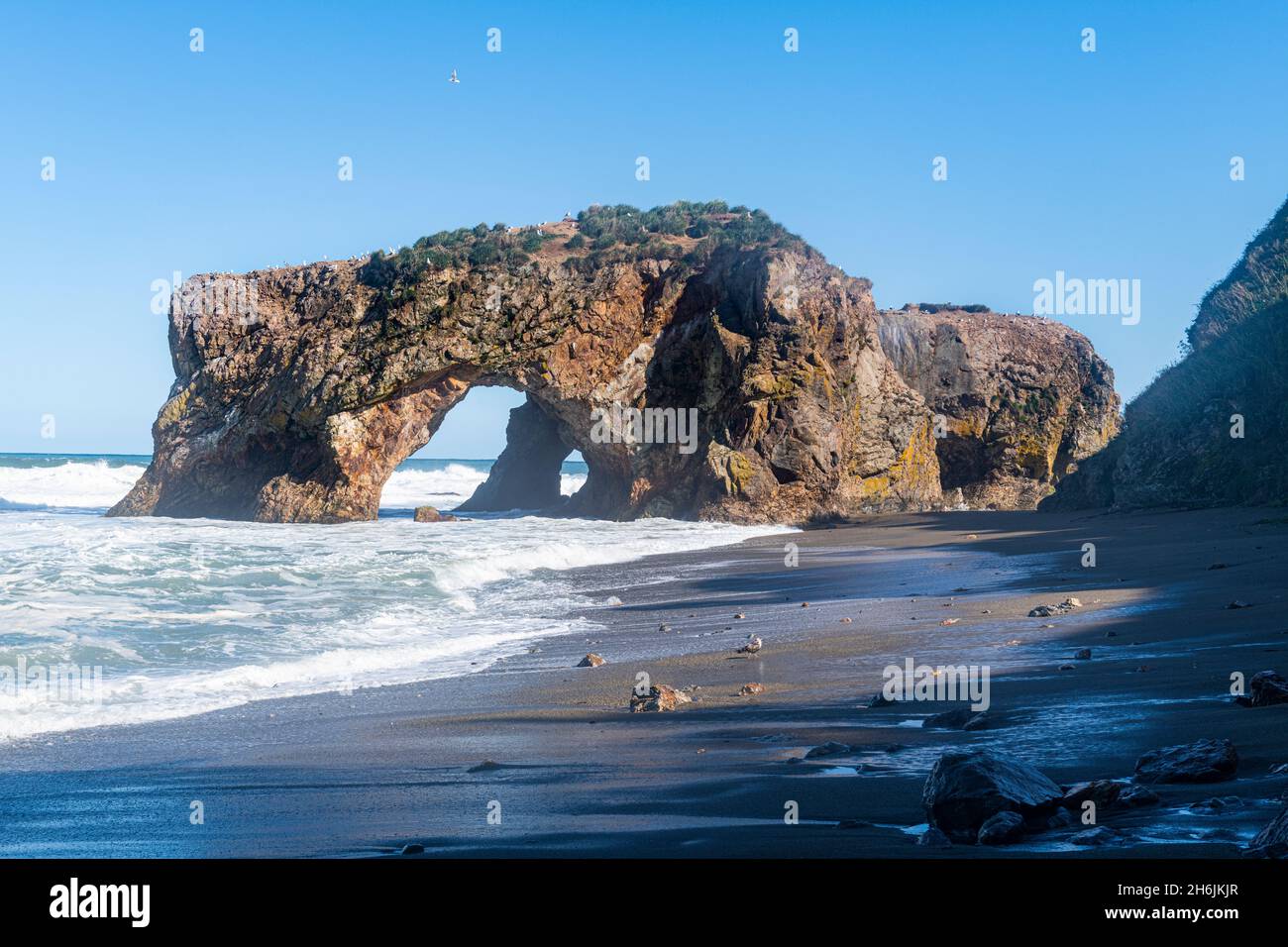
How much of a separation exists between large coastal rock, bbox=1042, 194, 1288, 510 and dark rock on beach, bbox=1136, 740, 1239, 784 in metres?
13.5

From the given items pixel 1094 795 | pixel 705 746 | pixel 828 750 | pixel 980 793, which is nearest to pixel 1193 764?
pixel 1094 795

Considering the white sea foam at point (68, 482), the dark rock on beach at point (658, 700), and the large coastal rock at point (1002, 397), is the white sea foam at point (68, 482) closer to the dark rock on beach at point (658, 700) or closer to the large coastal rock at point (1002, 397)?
the large coastal rock at point (1002, 397)

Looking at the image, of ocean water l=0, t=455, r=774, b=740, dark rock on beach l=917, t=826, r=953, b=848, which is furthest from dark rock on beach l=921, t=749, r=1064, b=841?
ocean water l=0, t=455, r=774, b=740

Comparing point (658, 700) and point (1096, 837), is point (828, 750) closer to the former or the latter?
point (658, 700)

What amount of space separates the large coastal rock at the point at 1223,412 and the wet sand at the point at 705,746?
324 inches

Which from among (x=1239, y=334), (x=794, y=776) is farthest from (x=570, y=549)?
(x=794, y=776)

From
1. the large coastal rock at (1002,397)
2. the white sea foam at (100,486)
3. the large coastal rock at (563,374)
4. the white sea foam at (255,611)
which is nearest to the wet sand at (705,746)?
the white sea foam at (255,611)

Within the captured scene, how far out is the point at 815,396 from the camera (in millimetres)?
30781

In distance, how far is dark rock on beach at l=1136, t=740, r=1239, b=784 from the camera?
137 inches

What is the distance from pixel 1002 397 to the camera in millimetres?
38812

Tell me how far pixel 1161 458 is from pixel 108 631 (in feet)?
54.9

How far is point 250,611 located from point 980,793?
916cm
